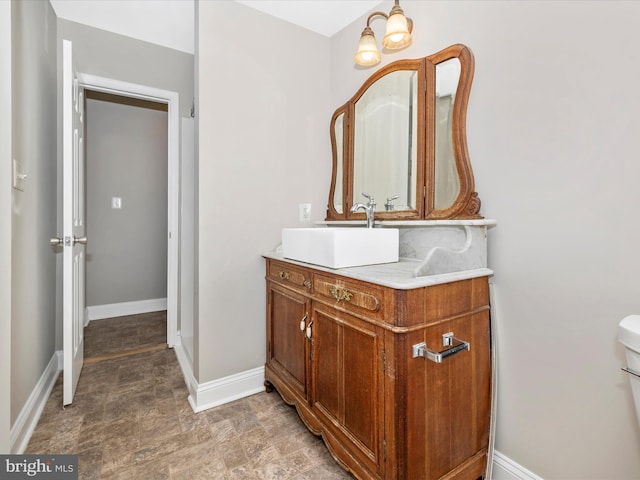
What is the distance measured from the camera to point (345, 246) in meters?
1.33

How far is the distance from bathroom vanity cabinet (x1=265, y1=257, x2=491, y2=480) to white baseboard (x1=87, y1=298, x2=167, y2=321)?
2.85 meters

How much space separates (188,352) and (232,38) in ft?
7.10

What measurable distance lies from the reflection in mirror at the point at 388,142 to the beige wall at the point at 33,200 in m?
1.62

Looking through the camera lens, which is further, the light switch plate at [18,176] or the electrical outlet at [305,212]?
the electrical outlet at [305,212]

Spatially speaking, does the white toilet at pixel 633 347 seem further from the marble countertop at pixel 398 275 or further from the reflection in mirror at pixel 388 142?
the reflection in mirror at pixel 388 142

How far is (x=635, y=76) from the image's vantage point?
0.97 meters

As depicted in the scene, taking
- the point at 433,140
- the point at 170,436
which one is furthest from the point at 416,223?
the point at 170,436

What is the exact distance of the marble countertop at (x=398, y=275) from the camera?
1.05 meters

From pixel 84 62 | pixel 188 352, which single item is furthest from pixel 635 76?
pixel 84 62

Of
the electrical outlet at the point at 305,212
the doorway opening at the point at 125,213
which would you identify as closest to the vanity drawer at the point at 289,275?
the electrical outlet at the point at 305,212

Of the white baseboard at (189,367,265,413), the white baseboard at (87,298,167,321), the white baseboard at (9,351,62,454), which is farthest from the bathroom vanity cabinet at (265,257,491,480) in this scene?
the white baseboard at (87,298,167,321)

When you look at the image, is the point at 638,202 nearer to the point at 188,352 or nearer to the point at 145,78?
the point at 188,352

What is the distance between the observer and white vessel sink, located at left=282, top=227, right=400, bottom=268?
1.33 m

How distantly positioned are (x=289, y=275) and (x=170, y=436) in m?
0.99
